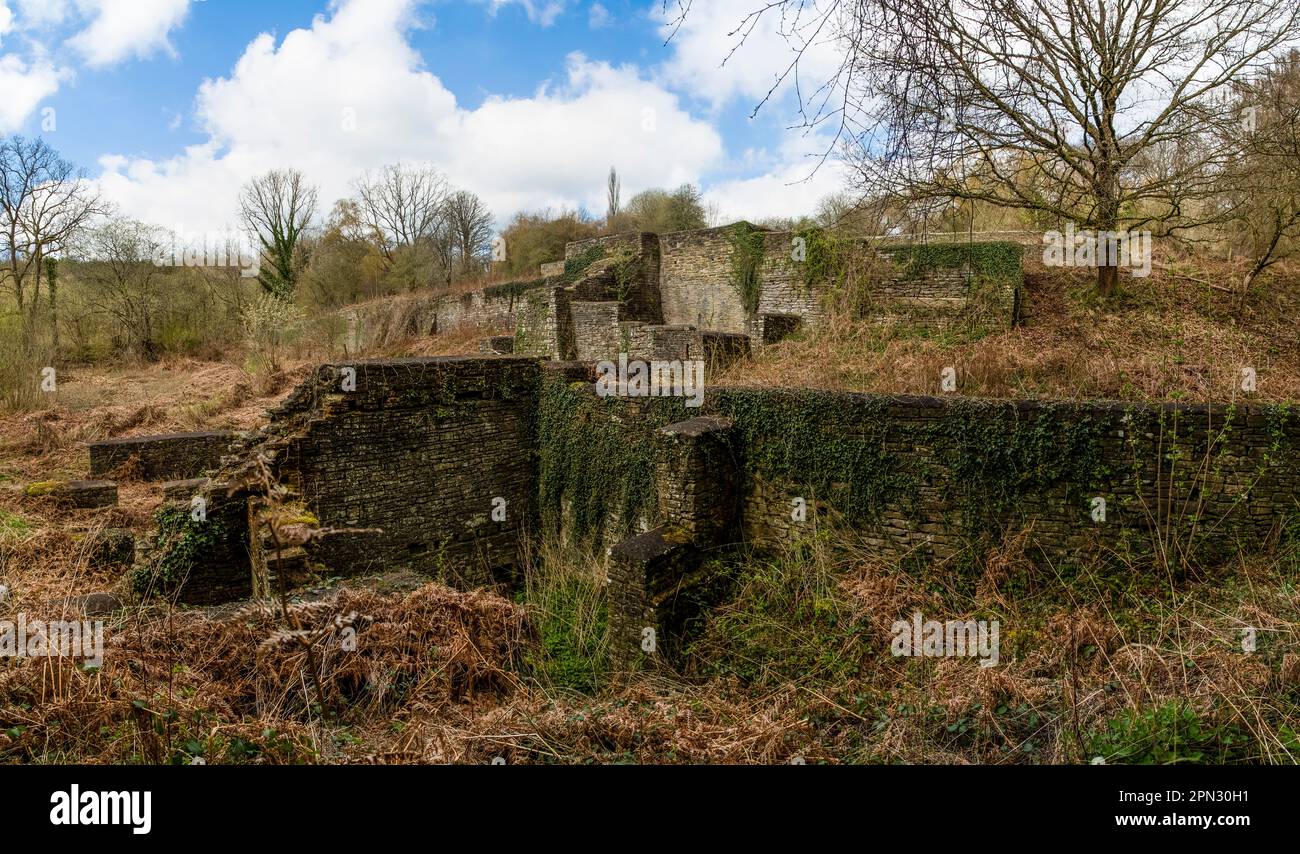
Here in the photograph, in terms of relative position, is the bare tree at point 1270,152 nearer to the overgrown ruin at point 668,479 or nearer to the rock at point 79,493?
the overgrown ruin at point 668,479

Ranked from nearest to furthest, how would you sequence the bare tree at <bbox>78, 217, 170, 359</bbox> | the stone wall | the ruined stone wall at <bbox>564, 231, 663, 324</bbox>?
the stone wall
the ruined stone wall at <bbox>564, 231, 663, 324</bbox>
the bare tree at <bbox>78, 217, 170, 359</bbox>

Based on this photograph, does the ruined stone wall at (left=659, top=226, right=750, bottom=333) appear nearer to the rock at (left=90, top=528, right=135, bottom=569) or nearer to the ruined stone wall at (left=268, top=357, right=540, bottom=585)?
the ruined stone wall at (left=268, top=357, right=540, bottom=585)

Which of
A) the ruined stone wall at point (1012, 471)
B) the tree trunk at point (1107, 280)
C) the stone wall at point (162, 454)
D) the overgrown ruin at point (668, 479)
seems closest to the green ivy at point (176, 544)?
the overgrown ruin at point (668, 479)

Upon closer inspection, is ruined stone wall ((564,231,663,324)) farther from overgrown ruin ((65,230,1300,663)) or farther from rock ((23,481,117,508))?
rock ((23,481,117,508))

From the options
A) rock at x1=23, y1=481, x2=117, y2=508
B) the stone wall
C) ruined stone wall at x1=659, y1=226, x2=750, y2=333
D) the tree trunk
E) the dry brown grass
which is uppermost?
ruined stone wall at x1=659, y1=226, x2=750, y2=333

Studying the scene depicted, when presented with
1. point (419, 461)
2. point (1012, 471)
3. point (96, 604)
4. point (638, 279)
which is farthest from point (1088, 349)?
point (96, 604)

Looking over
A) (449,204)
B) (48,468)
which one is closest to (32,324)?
(48,468)

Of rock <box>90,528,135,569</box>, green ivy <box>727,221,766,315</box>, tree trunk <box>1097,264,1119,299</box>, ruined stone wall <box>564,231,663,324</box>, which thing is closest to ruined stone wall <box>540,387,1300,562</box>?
rock <box>90,528,135,569</box>

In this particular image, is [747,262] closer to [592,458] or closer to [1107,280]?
[1107,280]

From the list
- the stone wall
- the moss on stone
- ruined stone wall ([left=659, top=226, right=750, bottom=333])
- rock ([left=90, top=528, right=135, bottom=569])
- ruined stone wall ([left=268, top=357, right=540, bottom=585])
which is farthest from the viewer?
ruined stone wall ([left=659, top=226, right=750, bottom=333])

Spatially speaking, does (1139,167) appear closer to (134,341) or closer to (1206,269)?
(1206,269)

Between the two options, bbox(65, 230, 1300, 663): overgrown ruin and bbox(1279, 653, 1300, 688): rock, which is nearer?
bbox(1279, 653, 1300, 688): rock

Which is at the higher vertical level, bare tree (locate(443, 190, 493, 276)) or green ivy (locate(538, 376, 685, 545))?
bare tree (locate(443, 190, 493, 276))
